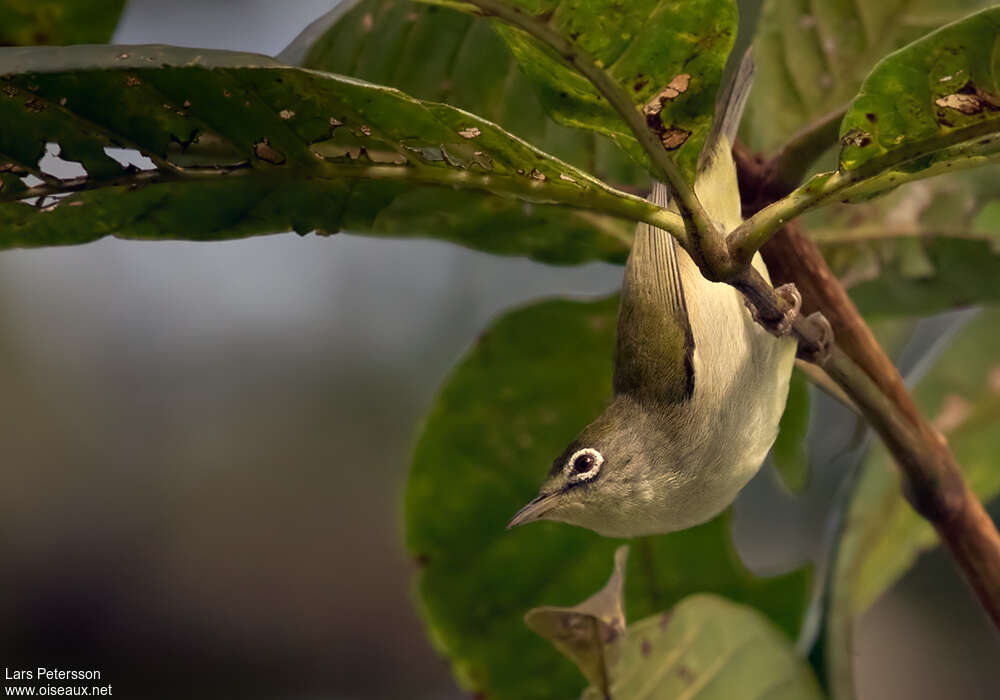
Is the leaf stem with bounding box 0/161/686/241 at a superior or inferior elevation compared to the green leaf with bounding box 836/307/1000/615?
superior

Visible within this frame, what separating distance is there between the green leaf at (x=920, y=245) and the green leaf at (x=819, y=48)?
16 cm

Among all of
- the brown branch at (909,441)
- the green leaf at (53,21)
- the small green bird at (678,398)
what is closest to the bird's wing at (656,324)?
the small green bird at (678,398)

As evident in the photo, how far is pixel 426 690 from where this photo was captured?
3.67 metres

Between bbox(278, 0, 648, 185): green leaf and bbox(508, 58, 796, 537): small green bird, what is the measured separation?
0.56 feet

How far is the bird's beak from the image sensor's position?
1.18 meters

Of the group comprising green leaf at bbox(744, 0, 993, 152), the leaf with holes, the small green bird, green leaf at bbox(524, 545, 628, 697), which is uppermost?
the leaf with holes

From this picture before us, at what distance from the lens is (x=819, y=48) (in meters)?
1.37

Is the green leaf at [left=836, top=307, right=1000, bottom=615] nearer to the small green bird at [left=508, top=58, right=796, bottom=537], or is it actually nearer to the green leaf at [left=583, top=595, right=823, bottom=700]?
the green leaf at [left=583, top=595, right=823, bottom=700]

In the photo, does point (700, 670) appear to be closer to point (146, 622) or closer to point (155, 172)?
point (155, 172)

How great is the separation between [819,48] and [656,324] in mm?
523

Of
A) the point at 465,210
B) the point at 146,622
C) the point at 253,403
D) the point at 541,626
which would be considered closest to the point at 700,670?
the point at 541,626

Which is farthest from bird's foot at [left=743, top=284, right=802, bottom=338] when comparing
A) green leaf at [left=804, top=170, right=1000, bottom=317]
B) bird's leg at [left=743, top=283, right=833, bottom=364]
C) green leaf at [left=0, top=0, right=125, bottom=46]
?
green leaf at [left=0, top=0, right=125, bottom=46]

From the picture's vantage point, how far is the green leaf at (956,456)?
4.67 feet

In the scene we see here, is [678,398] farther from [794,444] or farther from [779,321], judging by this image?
[794,444]
